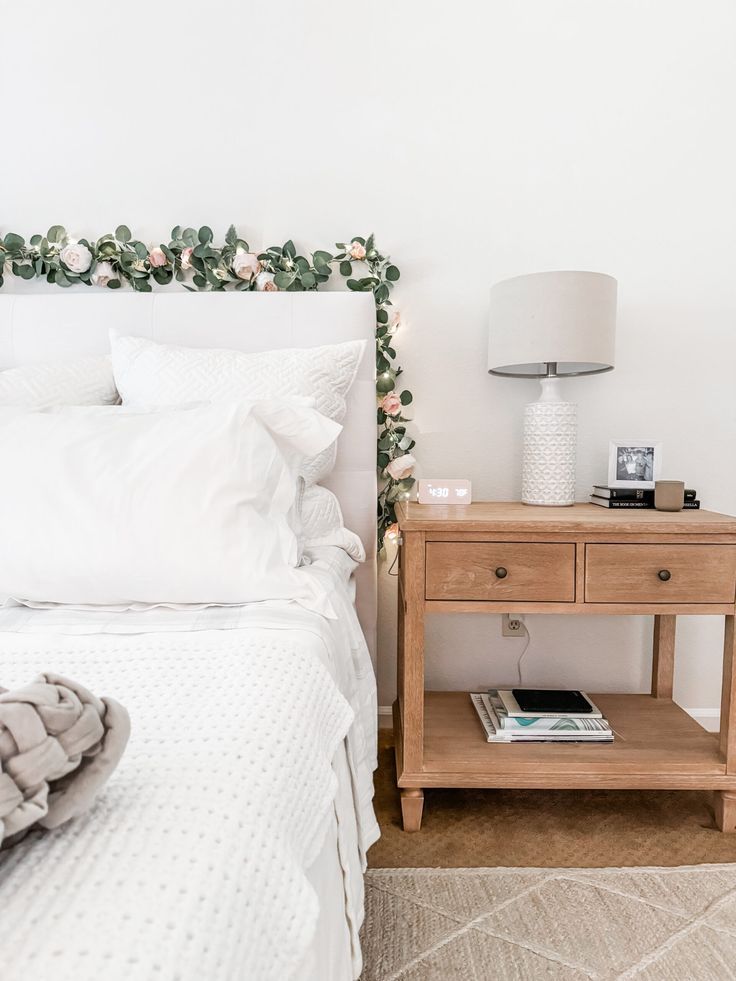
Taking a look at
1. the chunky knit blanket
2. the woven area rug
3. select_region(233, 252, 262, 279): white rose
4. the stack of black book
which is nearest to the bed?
the chunky knit blanket

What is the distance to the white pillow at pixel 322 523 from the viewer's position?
1353 millimetres

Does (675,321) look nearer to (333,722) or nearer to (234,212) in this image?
(234,212)

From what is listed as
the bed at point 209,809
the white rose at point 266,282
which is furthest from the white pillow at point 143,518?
the white rose at point 266,282

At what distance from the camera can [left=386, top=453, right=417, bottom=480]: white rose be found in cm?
179

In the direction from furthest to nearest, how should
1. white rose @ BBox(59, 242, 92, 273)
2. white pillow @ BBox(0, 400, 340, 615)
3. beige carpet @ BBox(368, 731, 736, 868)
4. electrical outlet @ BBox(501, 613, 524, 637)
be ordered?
electrical outlet @ BBox(501, 613, 524, 637), white rose @ BBox(59, 242, 92, 273), beige carpet @ BBox(368, 731, 736, 868), white pillow @ BBox(0, 400, 340, 615)

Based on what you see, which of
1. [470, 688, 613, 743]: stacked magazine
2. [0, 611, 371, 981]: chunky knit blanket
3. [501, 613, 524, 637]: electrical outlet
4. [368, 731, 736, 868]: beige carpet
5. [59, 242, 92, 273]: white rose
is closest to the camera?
[0, 611, 371, 981]: chunky knit blanket

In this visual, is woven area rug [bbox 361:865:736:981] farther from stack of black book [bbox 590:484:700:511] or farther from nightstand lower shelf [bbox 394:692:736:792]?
stack of black book [bbox 590:484:700:511]

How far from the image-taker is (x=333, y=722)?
0.78m

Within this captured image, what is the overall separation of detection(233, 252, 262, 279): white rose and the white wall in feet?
0.43

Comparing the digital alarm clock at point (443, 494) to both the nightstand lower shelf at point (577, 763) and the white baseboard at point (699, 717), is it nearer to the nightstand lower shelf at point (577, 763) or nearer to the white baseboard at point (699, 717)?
the nightstand lower shelf at point (577, 763)

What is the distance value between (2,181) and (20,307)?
468 mm

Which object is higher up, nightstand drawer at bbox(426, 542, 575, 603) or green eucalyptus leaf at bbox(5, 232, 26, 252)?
green eucalyptus leaf at bbox(5, 232, 26, 252)

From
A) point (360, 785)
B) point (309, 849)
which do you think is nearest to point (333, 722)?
point (309, 849)

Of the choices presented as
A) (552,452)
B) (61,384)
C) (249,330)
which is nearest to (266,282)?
(249,330)
